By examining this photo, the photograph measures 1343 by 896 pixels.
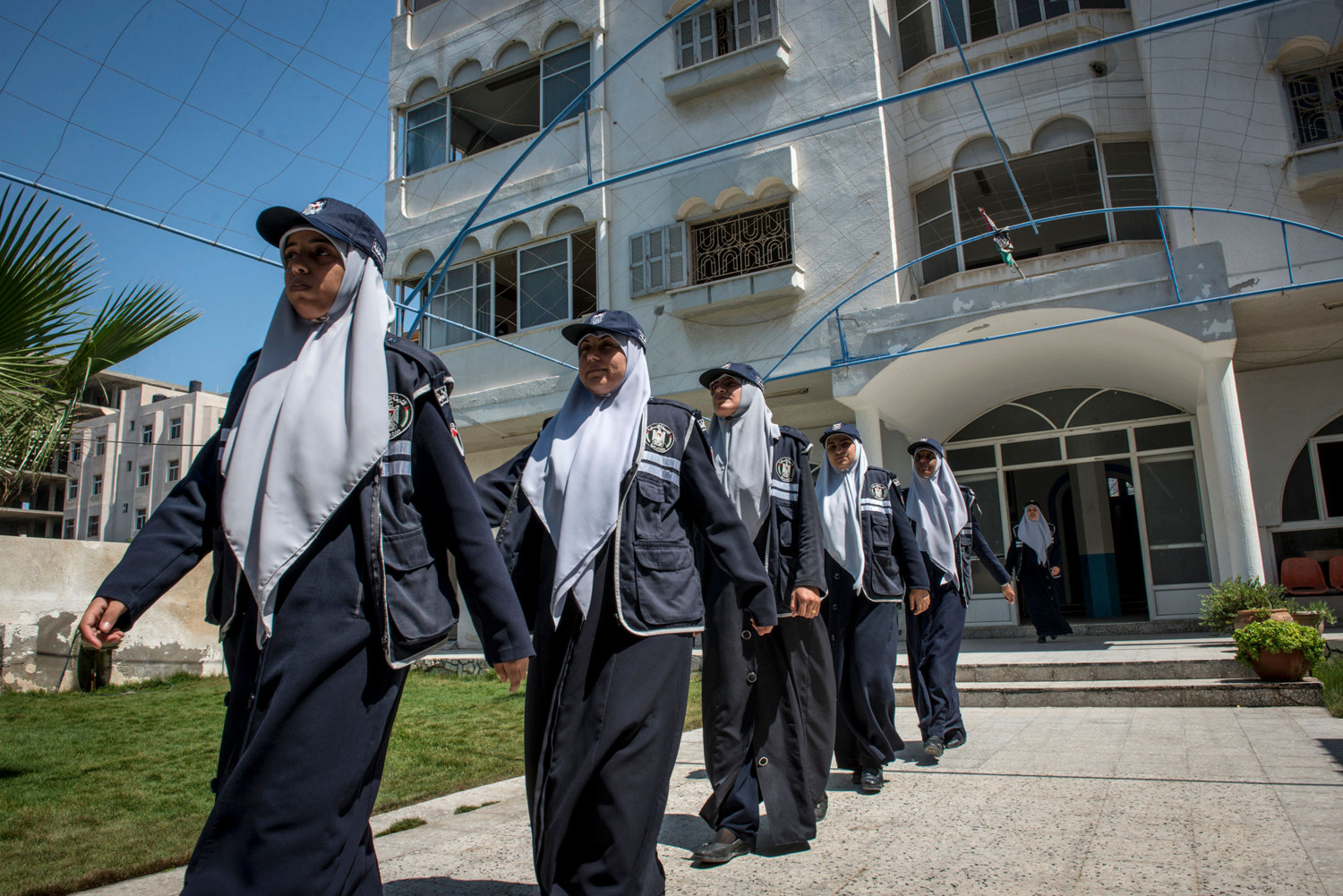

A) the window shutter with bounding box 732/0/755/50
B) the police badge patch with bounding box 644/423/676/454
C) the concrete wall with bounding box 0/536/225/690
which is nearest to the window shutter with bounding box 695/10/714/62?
the window shutter with bounding box 732/0/755/50

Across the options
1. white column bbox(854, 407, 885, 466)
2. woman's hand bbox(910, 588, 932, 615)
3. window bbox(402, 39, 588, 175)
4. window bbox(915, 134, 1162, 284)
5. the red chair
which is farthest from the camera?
window bbox(402, 39, 588, 175)

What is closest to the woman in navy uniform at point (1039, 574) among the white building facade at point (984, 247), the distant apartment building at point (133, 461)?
the white building facade at point (984, 247)

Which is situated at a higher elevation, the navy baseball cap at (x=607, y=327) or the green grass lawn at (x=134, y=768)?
the navy baseball cap at (x=607, y=327)

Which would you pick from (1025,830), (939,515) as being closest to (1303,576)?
(939,515)

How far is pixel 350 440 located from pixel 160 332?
4401mm

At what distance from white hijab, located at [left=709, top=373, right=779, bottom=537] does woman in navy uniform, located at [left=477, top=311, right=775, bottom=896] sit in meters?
0.84

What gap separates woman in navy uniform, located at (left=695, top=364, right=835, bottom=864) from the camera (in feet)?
11.5

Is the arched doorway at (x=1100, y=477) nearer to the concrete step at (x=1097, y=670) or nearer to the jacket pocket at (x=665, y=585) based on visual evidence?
the concrete step at (x=1097, y=670)

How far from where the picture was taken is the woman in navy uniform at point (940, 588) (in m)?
5.59

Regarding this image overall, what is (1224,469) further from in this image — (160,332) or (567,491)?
(160,332)

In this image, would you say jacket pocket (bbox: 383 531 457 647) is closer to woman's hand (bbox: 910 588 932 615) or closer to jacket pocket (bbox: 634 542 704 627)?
jacket pocket (bbox: 634 542 704 627)

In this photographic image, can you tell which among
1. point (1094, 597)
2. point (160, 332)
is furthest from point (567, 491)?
point (1094, 597)

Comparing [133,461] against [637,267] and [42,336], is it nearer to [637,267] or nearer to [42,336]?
[637,267]

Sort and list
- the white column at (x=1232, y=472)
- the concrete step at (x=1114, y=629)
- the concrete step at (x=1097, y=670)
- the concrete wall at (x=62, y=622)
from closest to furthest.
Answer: the concrete step at (x=1097, y=670) → the white column at (x=1232, y=472) → the concrete wall at (x=62, y=622) → the concrete step at (x=1114, y=629)
